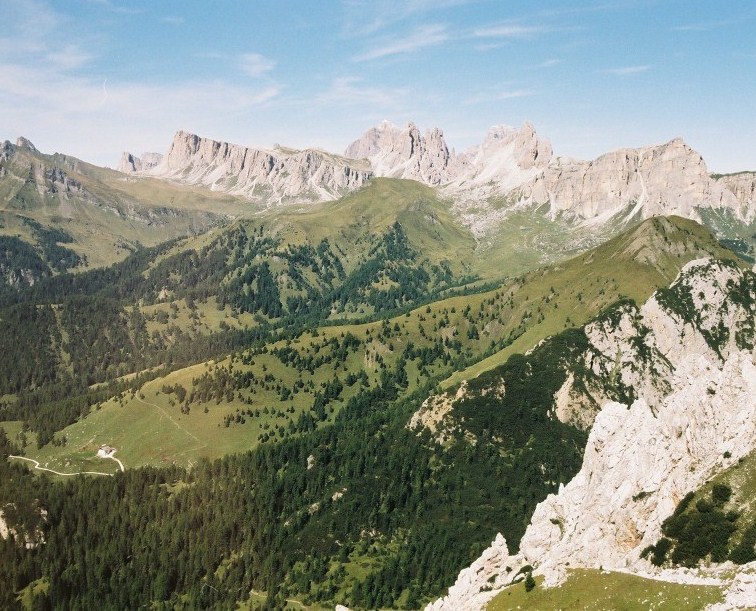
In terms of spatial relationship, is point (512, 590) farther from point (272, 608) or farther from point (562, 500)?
point (272, 608)

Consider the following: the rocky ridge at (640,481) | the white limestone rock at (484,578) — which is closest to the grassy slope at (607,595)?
the rocky ridge at (640,481)

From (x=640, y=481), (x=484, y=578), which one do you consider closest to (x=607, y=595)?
(x=640, y=481)

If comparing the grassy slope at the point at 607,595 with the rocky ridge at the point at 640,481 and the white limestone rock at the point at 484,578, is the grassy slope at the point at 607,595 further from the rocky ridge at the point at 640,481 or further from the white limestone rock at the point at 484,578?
the white limestone rock at the point at 484,578

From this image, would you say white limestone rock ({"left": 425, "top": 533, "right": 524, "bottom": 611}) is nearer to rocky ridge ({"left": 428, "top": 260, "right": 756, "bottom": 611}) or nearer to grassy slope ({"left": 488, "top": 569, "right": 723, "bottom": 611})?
rocky ridge ({"left": 428, "top": 260, "right": 756, "bottom": 611})

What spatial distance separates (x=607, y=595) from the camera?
90.8 m

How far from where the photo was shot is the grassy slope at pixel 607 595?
8075 centimetres

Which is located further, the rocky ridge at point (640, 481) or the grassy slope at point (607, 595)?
the rocky ridge at point (640, 481)

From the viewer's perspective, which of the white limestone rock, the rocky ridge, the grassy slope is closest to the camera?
the grassy slope

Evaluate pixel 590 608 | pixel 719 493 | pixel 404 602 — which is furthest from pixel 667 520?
pixel 404 602

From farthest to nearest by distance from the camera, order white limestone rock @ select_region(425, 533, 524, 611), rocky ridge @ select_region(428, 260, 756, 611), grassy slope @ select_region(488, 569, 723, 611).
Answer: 1. white limestone rock @ select_region(425, 533, 524, 611)
2. rocky ridge @ select_region(428, 260, 756, 611)
3. grassy slope @ select_region(488, 569, 723, 611)

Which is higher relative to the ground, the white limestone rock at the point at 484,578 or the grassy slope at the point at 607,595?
the grassy slope at the point at 607,595

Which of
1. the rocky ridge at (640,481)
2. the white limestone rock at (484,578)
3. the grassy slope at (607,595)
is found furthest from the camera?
the white limestone rock at (484,578)

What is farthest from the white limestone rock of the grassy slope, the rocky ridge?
the grassy slope

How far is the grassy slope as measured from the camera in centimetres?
8075
